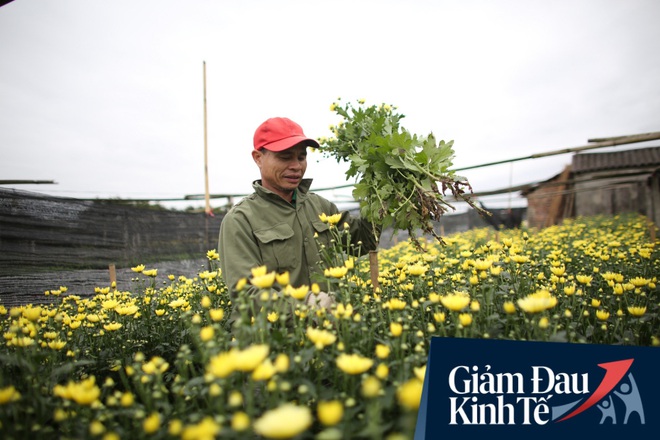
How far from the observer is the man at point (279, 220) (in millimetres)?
2223

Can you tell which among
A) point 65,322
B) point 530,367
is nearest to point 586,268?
point 530,367

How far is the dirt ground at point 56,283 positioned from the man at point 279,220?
1.07 metres

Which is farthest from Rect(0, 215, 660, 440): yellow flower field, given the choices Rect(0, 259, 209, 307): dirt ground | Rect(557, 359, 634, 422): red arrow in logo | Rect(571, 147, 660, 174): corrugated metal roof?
Rect(571, 147, 660, 174): corrugated metal roof

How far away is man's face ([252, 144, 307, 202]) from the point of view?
2.35m

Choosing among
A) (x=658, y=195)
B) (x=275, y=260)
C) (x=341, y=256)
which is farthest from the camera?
(x=658, y=195)

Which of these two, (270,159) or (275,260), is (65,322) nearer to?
(275,260)

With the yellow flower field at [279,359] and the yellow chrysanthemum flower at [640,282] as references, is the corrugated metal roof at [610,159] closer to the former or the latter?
the yellow flower field at [279,359]

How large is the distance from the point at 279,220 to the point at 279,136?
585 mm

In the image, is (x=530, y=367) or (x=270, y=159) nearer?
(x=530, y=367)

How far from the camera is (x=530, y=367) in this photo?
3.55 ft

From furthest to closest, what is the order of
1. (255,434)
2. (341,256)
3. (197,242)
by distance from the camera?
(197,242)
(341,256)
(255,434)

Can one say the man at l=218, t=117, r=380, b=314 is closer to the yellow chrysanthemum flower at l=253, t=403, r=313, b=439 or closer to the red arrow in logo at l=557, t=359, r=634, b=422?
the red arrow in logo at l=557, t=359, r=634, b=422

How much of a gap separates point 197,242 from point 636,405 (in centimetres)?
632

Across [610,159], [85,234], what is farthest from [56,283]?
[610,159]
